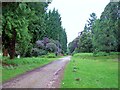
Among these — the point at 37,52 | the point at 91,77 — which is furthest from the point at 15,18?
the point at 37,52

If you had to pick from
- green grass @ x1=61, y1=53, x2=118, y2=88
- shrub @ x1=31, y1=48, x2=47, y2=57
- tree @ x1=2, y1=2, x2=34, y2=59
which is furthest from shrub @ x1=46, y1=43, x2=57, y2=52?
green grass @ x1=61, y1=53, x2=118, y2=88

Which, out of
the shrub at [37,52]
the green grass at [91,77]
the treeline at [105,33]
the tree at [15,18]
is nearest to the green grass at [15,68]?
the tree at [15,18]

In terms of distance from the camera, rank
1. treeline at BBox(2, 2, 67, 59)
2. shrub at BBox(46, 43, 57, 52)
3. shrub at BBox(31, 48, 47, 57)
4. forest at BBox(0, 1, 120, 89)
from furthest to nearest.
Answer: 1. shrub at BBox(46, 43, 57, 52)
2. shrub at BBox(31, 48, 47, 57)
3. treeline at BBox(2, 2, 67, 59)
4. forest at BBox(0, 1, 120, 89)

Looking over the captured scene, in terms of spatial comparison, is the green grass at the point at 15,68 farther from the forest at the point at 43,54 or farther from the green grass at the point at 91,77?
the green grass at the point at 91,77

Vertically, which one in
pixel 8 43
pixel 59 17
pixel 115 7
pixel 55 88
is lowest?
pixel 55 88

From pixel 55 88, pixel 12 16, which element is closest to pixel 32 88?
pixel 55 88

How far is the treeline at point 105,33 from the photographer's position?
29641 millimetres

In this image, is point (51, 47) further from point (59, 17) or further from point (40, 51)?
point (59, 17)

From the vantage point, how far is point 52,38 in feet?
318

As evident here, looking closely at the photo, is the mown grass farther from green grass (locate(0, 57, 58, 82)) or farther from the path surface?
the path surface

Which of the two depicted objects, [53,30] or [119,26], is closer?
[119,26]

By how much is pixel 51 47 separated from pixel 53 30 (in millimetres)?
14368

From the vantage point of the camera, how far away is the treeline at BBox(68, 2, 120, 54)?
97.2 feet

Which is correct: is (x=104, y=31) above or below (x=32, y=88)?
above
